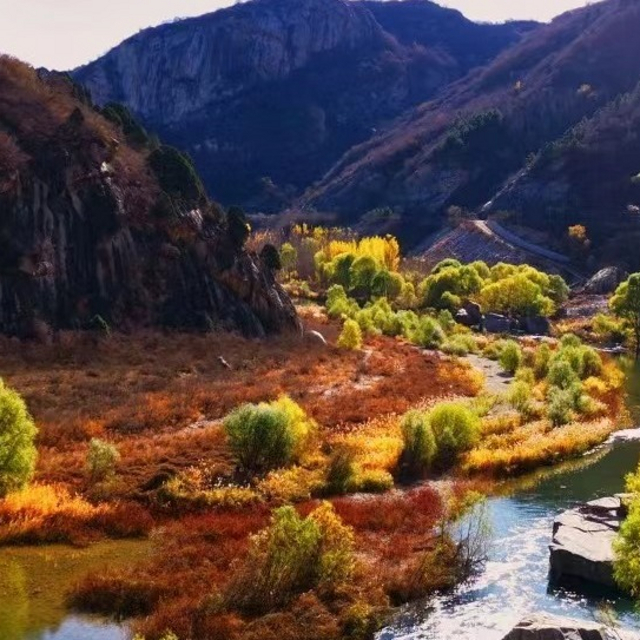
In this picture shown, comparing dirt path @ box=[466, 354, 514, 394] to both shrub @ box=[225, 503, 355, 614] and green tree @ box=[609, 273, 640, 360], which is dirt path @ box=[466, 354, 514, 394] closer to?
green tree @ box=[609, 273, 640, 360]

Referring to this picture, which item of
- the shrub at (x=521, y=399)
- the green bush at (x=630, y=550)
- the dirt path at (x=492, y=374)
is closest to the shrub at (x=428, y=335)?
the dirt path at (x=492, y=374)

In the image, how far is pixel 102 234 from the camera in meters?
65.9

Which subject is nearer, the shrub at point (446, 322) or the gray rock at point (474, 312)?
the shrub at point (446, 322)

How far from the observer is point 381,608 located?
2283 centimetres

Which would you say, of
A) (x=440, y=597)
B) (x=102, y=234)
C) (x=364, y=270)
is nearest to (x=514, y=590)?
(x=440, y=597)

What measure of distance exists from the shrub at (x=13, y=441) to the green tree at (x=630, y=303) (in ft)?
257

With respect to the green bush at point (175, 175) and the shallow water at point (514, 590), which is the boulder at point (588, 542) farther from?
the green bush at point (175, 175)

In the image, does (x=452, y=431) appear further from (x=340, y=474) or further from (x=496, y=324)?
(x=496, y=324)

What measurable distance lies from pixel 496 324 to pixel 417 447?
7549 cm

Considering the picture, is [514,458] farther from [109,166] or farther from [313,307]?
[313,307]

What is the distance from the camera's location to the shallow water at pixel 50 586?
2050cm

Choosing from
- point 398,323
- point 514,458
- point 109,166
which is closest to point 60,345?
point 109,166

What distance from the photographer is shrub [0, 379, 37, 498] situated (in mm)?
26156

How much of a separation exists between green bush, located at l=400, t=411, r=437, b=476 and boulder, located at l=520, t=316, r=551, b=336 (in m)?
73.5
